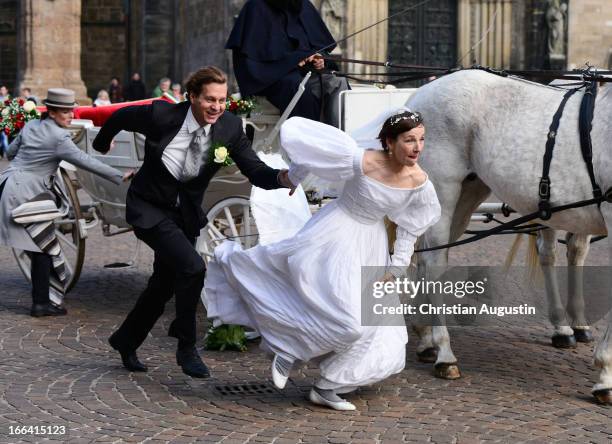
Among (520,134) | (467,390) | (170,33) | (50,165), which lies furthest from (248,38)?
(170,33)

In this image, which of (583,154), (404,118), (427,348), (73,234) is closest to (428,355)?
(427,348)

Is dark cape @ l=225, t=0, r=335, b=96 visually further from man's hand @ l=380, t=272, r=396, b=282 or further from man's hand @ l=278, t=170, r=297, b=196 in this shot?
man's hand @ l=380, t=272, r=396, b=282

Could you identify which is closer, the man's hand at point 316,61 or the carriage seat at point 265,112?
the man's hand at point 316,61

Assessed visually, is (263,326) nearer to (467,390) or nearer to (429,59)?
(467,390)

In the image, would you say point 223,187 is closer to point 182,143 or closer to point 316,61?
point 316,61

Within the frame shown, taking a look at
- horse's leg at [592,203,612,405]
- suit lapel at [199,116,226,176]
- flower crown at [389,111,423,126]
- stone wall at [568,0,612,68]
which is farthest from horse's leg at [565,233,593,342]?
stone wall at [568,0,612,68]

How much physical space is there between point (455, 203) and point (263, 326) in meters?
1.77

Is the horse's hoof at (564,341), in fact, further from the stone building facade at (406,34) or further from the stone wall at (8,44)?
the stone wall at (8,44)

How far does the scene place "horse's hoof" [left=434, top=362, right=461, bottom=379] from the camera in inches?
289

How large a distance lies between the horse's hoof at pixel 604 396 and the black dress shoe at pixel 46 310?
4.69 m

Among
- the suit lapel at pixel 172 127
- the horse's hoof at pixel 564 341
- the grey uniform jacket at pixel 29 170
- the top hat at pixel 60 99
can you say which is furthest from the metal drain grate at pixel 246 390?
the top hat at pixel 60 99

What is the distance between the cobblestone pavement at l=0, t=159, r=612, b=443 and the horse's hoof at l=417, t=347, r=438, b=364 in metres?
0.09

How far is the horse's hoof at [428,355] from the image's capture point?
7.87 meters

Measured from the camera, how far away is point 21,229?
9.74m
